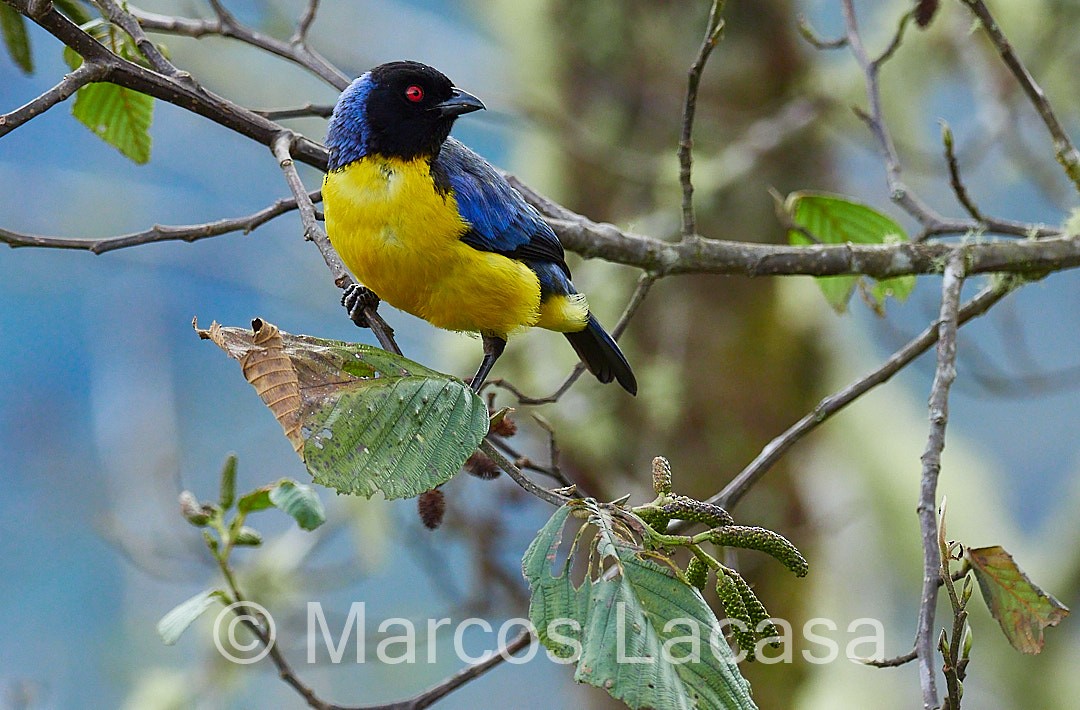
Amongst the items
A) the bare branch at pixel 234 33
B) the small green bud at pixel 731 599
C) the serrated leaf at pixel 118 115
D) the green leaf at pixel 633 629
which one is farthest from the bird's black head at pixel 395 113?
the small green bud at pixel 731 599

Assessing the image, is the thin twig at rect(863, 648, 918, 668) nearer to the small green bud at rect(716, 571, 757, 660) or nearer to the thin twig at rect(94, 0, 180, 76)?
the small green bud at rect(716, 571, 757, 660)

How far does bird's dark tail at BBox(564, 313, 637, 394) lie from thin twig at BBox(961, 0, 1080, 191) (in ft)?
4.19

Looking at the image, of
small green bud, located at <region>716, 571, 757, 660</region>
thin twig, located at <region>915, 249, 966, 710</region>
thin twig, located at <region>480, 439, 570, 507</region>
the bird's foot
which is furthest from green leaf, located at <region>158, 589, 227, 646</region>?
thin twig, located at <region>915, 249, 966, 710</region>

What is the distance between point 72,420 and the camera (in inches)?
Result: 326

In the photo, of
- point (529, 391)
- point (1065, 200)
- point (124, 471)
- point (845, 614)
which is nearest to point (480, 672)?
point (529, 391)

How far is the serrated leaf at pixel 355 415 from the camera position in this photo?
4.89ft

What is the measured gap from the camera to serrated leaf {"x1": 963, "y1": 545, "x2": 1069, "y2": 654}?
175 centimetres

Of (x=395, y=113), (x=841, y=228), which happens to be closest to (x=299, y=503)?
(x=395, y=113)

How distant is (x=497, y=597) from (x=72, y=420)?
490cm

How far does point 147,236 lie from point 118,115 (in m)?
0.60

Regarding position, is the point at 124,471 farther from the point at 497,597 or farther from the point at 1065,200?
the point at 1065,200

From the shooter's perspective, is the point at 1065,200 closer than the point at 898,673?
Yes

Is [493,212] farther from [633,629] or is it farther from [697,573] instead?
[633,629]

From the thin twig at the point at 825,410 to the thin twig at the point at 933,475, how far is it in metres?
0.10
